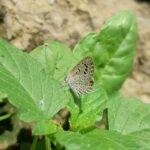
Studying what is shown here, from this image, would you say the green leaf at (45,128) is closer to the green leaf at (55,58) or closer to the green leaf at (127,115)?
the green leaf at (127,115)

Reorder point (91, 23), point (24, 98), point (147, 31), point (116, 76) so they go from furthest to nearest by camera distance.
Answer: point (147, 31), point (91, 23), point (116, 76), point (24, 98)

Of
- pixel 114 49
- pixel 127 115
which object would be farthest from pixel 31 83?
pixel 114 49

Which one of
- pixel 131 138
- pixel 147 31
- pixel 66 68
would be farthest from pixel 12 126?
pixel 147 31

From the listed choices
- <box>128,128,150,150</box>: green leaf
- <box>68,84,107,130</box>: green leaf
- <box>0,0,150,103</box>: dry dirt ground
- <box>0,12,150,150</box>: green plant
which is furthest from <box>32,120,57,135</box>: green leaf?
<box>0,0,150,103</box>: dry dirt ground

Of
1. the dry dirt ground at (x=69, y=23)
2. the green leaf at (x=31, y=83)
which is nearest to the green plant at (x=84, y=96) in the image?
the green leaf at (x=31, y=83)

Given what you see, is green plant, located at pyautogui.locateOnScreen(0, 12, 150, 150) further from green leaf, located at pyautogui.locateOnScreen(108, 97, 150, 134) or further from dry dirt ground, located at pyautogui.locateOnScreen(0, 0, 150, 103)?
dry dirt ground, located at pyautogui.locateOnScreen(0, 0, 150, 103)

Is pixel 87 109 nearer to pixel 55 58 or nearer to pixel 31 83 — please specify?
pixel 31 83

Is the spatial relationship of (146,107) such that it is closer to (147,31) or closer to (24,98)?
(24,98)
